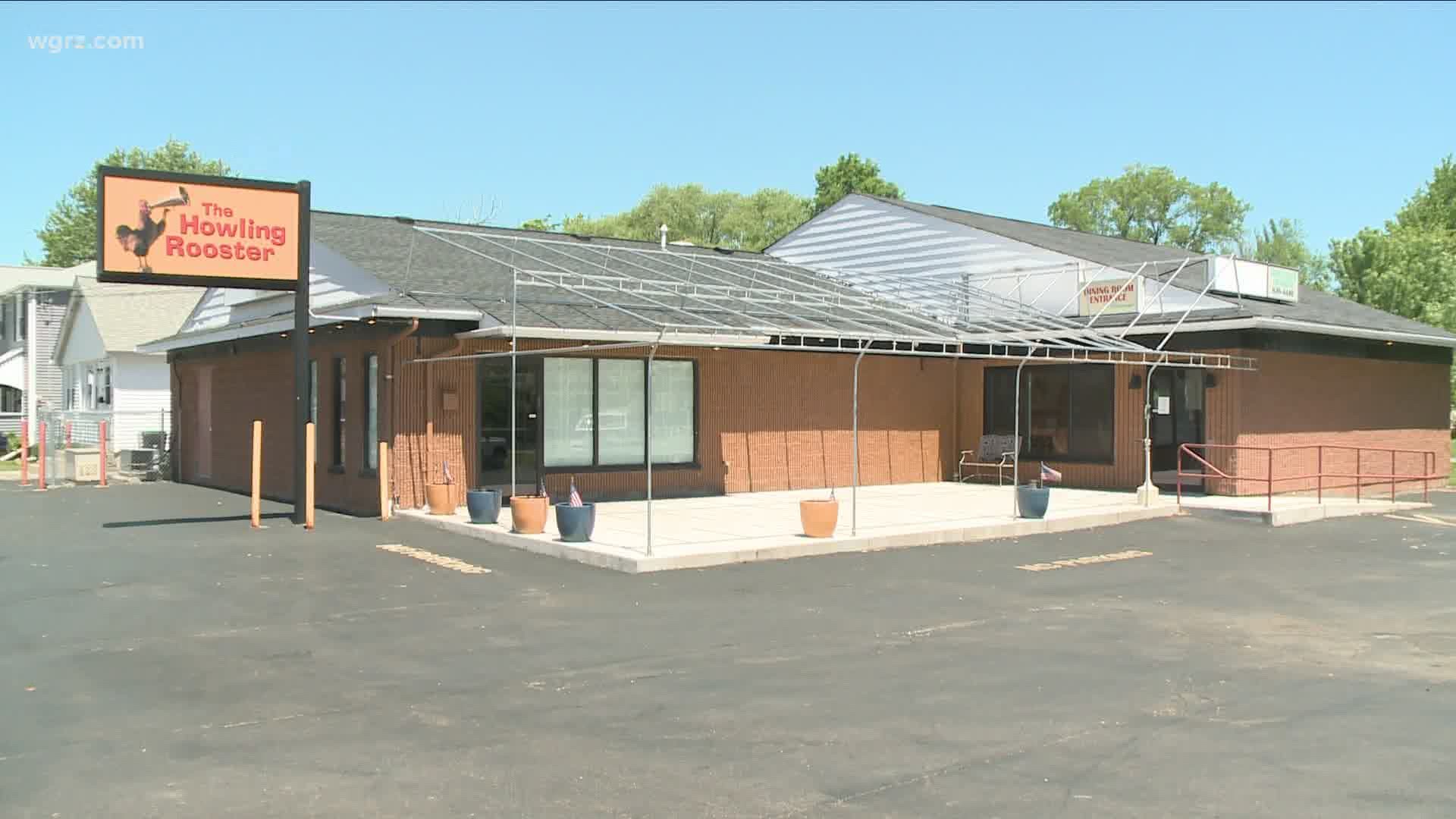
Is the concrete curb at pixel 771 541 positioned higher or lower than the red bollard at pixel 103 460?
lower

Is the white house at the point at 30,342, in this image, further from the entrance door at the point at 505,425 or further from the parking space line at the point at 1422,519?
the parking space line at the point at 1422,519

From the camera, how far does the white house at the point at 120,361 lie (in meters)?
29.8

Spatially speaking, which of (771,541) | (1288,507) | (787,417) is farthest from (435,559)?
(1288,507)

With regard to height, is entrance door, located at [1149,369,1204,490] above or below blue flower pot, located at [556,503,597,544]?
above

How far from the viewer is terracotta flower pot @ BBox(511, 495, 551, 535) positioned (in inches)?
549

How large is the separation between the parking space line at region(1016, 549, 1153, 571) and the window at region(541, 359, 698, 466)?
803 centimetres

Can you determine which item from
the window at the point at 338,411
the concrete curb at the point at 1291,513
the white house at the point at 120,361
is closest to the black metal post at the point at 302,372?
the window at the point at 338,411

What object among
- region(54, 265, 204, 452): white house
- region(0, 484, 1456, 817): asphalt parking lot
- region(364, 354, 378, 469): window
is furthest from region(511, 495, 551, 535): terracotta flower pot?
region(54, 265, 204, 452): white house

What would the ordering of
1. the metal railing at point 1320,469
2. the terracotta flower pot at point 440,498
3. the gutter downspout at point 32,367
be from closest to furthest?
the terracotta flower pot at point 440,498
the metal railing at point 1320,469
the gutter downspout at point 32,367

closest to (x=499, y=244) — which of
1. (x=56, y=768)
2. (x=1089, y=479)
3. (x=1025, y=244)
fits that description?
(x=1025, y=244)

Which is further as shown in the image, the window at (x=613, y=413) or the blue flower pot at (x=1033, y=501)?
the window at (x=613, y=413)

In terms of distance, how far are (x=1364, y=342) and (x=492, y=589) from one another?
18789 millimetres

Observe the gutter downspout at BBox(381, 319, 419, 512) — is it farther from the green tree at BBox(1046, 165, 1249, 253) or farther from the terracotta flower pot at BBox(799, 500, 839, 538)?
the green tree at BBox(1046, 165, 1249, 253)

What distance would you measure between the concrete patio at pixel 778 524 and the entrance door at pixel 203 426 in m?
9.26
